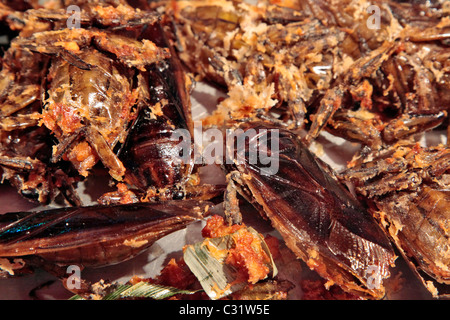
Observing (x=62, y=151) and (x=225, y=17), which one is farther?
(x=225, y=17)

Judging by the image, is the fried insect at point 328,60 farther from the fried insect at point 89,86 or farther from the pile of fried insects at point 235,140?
the fried insect at point 89,86

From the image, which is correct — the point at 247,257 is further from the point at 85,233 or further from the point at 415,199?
the point at 415,199

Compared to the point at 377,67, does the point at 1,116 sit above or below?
below

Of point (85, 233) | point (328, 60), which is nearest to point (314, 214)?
point (85, 233)

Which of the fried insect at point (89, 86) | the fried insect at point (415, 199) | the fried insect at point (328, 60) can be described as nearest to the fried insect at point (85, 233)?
the fried insect at point (89, 86)

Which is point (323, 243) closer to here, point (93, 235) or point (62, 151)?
point (93, 235)

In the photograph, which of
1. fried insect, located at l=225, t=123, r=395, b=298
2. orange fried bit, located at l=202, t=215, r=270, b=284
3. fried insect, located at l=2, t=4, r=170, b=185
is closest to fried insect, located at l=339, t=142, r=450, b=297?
fried insect, located at l=225, t=123, r=395, b=298
